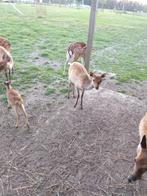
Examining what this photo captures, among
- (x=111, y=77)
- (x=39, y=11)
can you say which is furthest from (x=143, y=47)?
(x=39, y=11)

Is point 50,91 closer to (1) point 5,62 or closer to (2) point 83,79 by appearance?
(2) point 83,79

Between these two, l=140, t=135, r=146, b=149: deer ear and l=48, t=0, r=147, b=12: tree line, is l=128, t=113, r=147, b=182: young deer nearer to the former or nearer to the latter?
l=140, t=135, r=146, b=149: deer ear

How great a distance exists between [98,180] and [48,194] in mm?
644

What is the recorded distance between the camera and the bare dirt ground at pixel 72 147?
3.67m

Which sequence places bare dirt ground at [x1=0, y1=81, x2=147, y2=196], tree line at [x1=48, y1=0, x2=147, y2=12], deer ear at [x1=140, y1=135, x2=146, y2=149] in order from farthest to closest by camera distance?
tree line at [x1=48, y1=0, x2=147, y2=12] → bare dirt ground at [x1=0, y1=81, x2=147, y2=196] → deer ear at [x1=140, y1=135, x2=146, y2=149]

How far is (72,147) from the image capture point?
435 centimetres

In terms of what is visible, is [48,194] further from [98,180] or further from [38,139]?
[38,139]

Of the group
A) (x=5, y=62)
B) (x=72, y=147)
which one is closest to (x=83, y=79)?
(x=72, y=147)

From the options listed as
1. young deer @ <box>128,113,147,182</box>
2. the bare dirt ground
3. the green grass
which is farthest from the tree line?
young deer @ <box>128,113,147,182</box>

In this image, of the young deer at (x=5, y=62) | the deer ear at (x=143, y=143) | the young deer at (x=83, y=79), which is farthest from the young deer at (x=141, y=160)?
the young deer at (x=5, y=62)

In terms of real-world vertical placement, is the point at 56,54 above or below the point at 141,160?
below

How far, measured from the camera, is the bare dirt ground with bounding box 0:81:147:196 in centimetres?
367

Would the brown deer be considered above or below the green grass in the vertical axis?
above

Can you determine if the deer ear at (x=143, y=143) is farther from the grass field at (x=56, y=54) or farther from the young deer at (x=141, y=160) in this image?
the grass field at (x=56, y=54)
